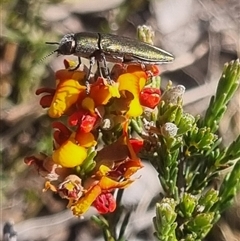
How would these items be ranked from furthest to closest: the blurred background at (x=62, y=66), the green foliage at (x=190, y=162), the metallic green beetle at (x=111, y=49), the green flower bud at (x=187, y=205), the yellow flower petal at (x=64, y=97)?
the blurred background at (x=62, y=66) → the green flower bud at (x=187, y=205) → the green foliage at (x=190, y=162) → the metallic green beetle at (x=111, y=49) → the yellow flower petal at (x=64, y=97)

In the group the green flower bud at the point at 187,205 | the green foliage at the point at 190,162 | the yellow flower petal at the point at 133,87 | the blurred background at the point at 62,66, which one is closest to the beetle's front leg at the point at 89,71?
the yellow flower petal at the point at 133,87

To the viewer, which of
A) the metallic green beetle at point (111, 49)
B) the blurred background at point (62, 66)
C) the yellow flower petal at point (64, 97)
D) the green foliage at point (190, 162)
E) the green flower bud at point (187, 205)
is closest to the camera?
the yellow flower petal at point (64, 97)

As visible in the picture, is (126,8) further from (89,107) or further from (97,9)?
(89,107)

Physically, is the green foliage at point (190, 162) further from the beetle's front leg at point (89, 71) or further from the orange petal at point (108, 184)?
the beetle's front leg at point (89, 71)

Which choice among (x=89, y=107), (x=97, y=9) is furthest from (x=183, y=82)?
(x=89, y=107)

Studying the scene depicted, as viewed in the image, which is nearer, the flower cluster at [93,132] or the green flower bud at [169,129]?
the flower cluster at [93,132]

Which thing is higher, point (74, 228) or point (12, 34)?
point (12, 34)

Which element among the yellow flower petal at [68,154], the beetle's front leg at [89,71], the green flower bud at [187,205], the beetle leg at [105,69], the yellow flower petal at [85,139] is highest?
the beetle leg at [105,69]

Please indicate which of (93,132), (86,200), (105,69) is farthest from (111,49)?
(86,200)
